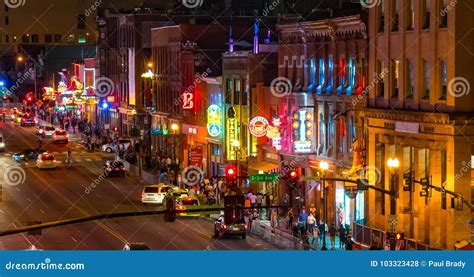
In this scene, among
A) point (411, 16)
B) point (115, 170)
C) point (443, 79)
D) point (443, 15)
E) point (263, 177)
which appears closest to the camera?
point (443, 15)

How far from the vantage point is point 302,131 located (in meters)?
64.6

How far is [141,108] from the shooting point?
117312mm

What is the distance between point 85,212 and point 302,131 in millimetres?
13599

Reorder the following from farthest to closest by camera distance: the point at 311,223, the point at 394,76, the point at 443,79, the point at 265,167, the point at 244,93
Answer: the point at 244,93
the point at 265,167
the point at 311,223
the point at 394,76
the point at 443,79

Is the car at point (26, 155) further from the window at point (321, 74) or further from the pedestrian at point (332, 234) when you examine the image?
the pedestrian at point (332, 234)

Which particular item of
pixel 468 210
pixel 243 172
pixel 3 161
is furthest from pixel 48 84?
pixel 468 210

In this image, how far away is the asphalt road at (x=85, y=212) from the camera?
56825 mm

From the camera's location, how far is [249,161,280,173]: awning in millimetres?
70912

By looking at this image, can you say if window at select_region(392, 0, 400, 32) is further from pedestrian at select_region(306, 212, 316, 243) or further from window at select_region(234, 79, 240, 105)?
window at select_region(234, 79, 240, 105)

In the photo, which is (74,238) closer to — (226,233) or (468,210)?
(226,233)

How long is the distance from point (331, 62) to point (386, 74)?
8.36 m

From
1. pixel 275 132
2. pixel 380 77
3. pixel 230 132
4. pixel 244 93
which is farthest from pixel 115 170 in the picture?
pixel 380 77

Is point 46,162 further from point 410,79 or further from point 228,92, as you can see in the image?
point 410,79

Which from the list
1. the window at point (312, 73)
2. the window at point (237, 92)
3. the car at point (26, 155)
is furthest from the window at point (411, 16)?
the car at point (26, 155)
